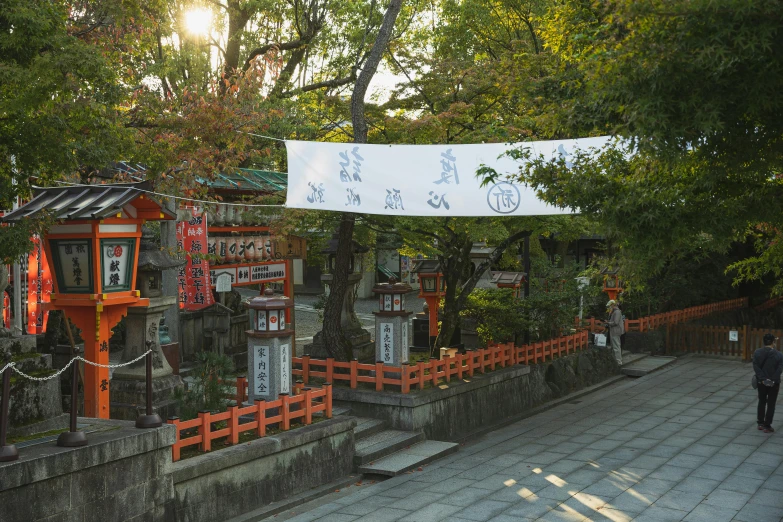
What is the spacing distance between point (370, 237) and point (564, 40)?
742cm

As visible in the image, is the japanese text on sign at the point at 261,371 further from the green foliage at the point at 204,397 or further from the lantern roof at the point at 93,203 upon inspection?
the lantern roof at the point at 93,203

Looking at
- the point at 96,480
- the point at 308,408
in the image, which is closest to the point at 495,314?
the point at 308,408

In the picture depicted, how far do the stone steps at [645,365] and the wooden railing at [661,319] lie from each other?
116 centimetres

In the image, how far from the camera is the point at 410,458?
1230cm

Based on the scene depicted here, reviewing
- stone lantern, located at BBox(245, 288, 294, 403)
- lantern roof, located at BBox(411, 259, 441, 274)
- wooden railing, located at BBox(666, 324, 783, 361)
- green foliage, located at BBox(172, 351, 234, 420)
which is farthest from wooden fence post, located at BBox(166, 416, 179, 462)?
wooden railing, located at BBox(666, 324, 783, 361)

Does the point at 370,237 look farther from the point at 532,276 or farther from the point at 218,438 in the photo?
the point at 218,438

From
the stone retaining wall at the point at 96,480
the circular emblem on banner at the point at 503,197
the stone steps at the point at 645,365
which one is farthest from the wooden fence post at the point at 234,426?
the stone steps at the point at 645,365

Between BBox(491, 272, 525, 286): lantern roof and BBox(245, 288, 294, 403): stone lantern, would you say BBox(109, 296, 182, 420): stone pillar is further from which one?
BBox(491, 272, 525, 286): lantern roof

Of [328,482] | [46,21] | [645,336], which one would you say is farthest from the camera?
[645,336]

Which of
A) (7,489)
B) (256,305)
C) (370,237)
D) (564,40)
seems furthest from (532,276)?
(7,489)

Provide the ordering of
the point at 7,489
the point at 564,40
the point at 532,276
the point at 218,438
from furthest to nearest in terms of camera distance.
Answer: the point at 532,276
the point at 564,40
the point at 218,438
the point at 7,489

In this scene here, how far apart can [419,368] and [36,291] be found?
21.5 ft

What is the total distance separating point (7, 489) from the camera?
676 cm

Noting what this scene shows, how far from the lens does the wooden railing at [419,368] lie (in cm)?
1395
